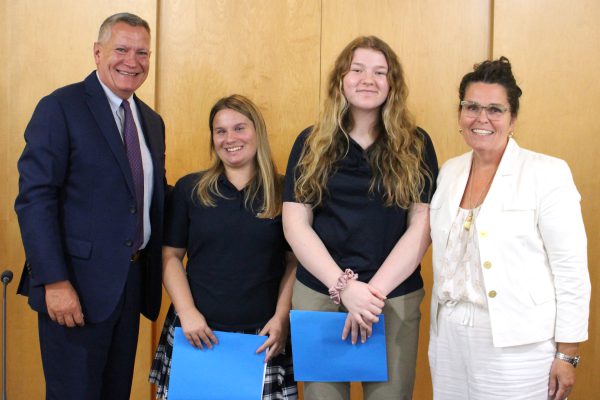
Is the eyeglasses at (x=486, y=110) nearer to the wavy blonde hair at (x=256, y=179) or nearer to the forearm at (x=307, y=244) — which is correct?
the forearm at (x=307, y=244)

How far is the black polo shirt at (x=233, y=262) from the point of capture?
2.28 m

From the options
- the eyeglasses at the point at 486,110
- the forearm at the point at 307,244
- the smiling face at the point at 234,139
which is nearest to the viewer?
the eyeglasses at the point at 486,110

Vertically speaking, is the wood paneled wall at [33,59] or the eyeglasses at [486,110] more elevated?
the wood paneled wall at [33,59]

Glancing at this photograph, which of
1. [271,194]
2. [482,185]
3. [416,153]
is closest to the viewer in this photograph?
[482,185]

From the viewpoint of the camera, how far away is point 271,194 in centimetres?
236

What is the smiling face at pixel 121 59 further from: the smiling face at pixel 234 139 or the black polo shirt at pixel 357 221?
the black polo shirt at pixel 357 221

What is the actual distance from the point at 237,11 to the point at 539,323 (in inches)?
A: 81.5

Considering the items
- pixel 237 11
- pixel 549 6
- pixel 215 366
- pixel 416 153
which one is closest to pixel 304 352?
pixel 215 366

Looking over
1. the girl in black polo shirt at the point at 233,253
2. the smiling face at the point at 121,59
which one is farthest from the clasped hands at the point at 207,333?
the smiling face at the point at 121,59

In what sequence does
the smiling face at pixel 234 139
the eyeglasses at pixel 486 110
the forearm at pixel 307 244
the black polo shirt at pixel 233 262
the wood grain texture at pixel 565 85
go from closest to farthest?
the eyeglasses at pixel 486 110 → the forearm at pixel 307 244 → the black polo shirt at pixel 233 262 → the smiling face at pixel 234 139 → the wood grain texture at pixel 565 85

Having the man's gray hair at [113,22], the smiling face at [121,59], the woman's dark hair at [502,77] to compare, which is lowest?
the woman's dark hair at [502,77]

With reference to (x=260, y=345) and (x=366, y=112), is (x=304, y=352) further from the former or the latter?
(x=366, y=112)

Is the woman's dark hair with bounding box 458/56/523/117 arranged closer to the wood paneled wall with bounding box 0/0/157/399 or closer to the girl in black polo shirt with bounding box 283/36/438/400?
the girl in black polo shirt with bounding box 283/36/438/400

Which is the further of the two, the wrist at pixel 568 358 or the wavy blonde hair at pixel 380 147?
the wavy blonde hair at pixel 380 147
